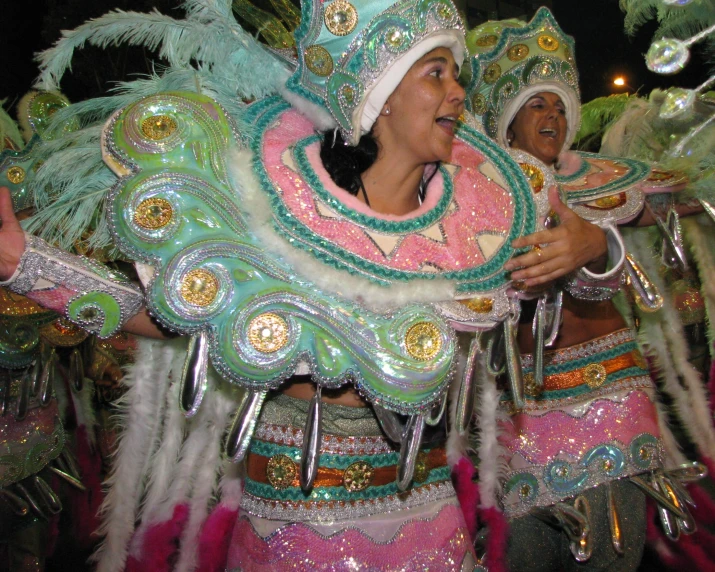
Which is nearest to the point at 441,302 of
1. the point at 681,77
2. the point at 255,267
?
the point at 255,267

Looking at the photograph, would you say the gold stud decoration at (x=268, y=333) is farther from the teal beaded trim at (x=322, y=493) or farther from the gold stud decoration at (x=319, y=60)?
the gold stud decoration at (x=319, y=60)

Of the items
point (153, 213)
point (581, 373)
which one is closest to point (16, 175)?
point (153, 213)

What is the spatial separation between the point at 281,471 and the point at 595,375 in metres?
1.32

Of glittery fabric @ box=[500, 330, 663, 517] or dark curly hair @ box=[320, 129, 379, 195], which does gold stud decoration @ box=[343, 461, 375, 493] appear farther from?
glittery fabric @ box=[500, 330, 663, 517]

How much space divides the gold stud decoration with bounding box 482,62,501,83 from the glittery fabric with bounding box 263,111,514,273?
1088 mm

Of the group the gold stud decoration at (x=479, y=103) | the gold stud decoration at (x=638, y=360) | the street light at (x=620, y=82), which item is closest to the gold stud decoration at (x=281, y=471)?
the gold stud decoration at (x=638, y=360)

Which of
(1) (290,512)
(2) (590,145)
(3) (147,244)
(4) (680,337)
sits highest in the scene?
(2) (590,145)

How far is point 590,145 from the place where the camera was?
12.3ft

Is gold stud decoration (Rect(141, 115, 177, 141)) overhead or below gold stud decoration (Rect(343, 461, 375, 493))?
overhead

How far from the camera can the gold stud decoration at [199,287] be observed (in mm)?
1422

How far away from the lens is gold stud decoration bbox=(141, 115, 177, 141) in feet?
4.87

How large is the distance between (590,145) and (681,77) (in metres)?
0.55

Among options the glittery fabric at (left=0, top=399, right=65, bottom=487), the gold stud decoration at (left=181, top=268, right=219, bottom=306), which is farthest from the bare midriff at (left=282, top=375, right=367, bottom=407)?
the glittery fabric at (left=0, top=399, right=65, bottom=487)

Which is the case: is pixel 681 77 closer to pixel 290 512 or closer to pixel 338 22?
pixel 338 22
